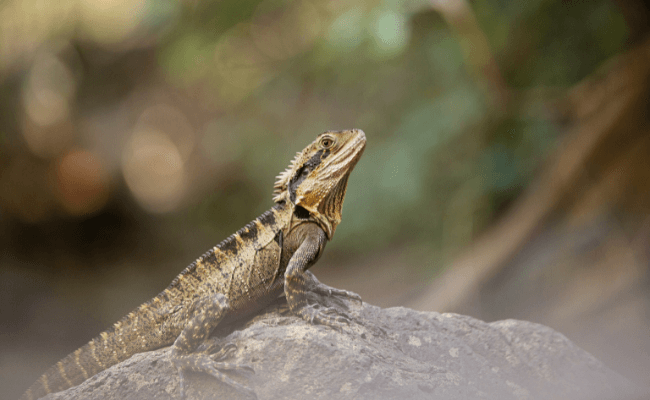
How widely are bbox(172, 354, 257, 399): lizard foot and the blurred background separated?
218 cm

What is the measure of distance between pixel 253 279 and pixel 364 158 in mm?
2129

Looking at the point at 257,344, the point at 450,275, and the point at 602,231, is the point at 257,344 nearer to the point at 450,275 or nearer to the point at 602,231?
the point at 450,275

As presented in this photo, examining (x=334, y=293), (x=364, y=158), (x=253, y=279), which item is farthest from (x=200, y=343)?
(x=364, y=158)

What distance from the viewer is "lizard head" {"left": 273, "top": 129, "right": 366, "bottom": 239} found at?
257 centimetres

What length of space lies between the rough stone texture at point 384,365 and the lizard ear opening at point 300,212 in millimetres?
504

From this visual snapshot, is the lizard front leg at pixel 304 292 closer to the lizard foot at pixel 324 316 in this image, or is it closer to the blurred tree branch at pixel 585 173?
the lizard foot at pixel 324 316

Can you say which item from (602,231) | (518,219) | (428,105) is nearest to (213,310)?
(428,105)

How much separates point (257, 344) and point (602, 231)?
11.3 ft

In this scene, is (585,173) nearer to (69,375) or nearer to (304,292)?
(304,292)

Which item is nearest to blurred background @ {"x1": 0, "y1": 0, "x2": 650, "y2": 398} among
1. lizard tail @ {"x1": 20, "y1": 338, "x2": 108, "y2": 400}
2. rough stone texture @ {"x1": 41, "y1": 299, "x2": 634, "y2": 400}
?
rough stone texture @ {"x1": 41, "y1": 299, "x2": 634, "y2": 400}

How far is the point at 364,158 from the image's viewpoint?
4270mm

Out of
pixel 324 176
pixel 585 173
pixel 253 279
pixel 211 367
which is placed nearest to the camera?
pixel 211 367

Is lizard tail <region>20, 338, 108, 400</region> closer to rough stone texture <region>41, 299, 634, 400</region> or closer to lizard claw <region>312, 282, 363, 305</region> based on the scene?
rough stone texture <region>41, 299, 634, 400</region>

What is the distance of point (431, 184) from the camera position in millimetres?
4254
